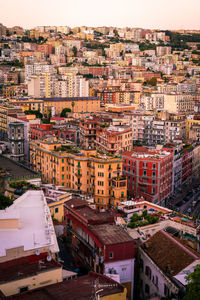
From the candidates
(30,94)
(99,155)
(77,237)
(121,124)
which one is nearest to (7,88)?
(30,94)

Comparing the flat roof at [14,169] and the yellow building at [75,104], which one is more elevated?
the yellow building at [75,104]

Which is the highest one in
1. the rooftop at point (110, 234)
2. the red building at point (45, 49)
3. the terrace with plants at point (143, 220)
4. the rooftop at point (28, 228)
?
the red building at point (45, 49)

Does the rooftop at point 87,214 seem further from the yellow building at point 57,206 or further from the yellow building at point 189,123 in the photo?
the yellow building at point 189,123

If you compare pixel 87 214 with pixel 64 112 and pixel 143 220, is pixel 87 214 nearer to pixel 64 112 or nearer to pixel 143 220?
pixel 143 220

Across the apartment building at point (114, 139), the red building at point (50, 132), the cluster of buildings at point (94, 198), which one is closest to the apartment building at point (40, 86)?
the cluster of buildings at point (94, 198)

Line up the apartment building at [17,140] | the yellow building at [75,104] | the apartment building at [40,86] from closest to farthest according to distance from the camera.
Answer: the apartment building at [17,140] → the yellow building at [75,104] → the apartment building at [40,86]

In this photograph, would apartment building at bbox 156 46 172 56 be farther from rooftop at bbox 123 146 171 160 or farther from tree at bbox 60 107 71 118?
rooftop at bbox 123 146 171 160

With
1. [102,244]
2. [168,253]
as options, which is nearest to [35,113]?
[102,244]
